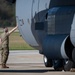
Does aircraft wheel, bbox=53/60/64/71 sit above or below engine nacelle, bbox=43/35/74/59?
below

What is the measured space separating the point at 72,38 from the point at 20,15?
391 centimetres

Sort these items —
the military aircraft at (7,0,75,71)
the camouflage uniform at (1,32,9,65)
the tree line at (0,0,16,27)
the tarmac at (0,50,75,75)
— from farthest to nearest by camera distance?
the tree line at (0,0,16,27) → the camouflage uniform at (1,32,9,65) → the tarmac at (0,50,75,75) → the military aircraft at (7,0,75,71)

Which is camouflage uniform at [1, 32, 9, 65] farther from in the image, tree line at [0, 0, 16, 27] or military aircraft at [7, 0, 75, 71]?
military aircraft at [7, 0, 75, 71]

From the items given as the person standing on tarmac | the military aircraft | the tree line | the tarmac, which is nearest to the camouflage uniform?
the person standing on tarmac

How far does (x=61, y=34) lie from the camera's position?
15453mm

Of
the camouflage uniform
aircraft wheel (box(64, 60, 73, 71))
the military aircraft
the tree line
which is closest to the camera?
the military aircraft

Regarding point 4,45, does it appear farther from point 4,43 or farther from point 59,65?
point 59,65

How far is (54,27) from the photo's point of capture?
1562 cm

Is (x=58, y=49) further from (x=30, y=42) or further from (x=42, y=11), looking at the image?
(x=30, y=42)

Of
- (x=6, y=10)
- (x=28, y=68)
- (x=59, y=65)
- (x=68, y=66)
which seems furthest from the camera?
(x=6, y=10)

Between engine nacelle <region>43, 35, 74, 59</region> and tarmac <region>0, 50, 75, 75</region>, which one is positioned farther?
tarmac <region>0, 50, 75, 75</region>

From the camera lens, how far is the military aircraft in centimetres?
1519

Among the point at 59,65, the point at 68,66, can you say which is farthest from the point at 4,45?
the point at 68,66

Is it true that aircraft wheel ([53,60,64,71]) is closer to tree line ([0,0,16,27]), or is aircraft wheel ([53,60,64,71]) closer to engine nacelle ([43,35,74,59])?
engine nacelle ([43,35,74,59])
